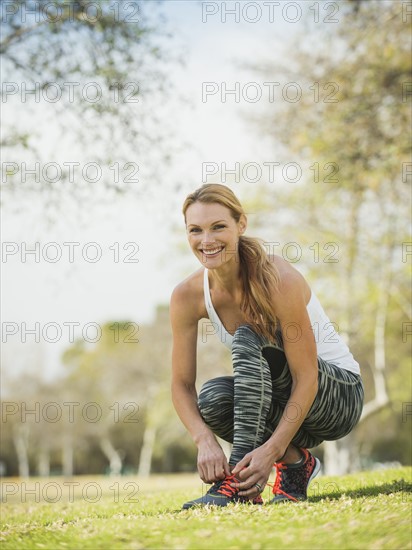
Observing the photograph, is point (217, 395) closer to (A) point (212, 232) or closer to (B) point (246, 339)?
(B) point (246, 339)

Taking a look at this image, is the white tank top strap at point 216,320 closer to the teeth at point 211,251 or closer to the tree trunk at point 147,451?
the teeth at point 211,251

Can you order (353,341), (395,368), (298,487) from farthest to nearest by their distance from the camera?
(395,368) < (353,341) < (298,487)

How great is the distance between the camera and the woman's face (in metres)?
4.68

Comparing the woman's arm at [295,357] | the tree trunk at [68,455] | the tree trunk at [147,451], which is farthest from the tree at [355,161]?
the tree trunk at [68,455]

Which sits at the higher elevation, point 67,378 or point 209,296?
point 209,296

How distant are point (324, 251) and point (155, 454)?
2867 cm

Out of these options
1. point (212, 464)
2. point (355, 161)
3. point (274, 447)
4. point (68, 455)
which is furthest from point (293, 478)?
point (68, 455)

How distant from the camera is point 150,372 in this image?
3697cm

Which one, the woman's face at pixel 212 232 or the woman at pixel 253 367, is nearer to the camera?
the woman at pixel 253 367

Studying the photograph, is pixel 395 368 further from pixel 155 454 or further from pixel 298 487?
pixel 298 487

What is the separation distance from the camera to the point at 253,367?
4273 millimetres

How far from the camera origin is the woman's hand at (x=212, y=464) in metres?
4.23

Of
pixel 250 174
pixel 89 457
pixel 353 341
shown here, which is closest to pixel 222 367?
pixel 353 341

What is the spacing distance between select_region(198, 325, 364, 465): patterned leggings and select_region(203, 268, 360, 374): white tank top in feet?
0.36
